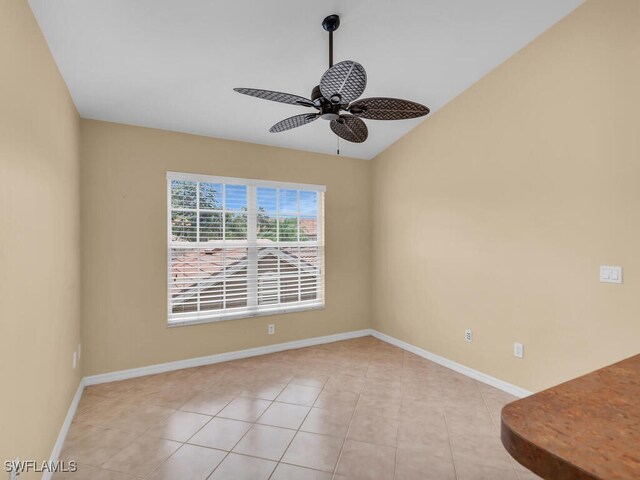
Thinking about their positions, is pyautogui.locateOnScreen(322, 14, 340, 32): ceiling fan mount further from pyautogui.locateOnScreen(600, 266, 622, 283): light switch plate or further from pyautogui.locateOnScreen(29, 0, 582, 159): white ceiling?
pyautogui.locateOnScreen(600, 266, 622, 283): light switch plate

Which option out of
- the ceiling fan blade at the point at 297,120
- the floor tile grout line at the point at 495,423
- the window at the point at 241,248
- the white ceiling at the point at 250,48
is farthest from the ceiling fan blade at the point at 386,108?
the window at the point at 241,248

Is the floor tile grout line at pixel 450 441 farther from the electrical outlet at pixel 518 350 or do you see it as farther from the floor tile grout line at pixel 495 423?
the electrical outlet at pixel 518 350

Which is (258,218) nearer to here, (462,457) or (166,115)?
(166,115)

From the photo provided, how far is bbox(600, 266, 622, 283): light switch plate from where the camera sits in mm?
2457

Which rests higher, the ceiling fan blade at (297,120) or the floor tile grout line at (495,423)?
the ceiling fan blade at (297,120)

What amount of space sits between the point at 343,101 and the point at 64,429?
120 inches

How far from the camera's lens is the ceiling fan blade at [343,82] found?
178 centimetres

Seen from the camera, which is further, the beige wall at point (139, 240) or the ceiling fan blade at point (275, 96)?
the beige wall at point (139, 240)

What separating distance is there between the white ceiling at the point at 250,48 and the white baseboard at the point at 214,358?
2.56 meters

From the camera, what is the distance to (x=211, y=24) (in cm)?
227

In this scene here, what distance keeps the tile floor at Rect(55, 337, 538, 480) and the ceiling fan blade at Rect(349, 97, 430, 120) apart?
2292mm

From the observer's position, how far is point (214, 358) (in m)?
3.89

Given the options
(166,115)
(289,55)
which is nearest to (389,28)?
(289,55)

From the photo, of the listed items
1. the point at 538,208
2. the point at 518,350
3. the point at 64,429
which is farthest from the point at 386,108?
the point at 64,429
